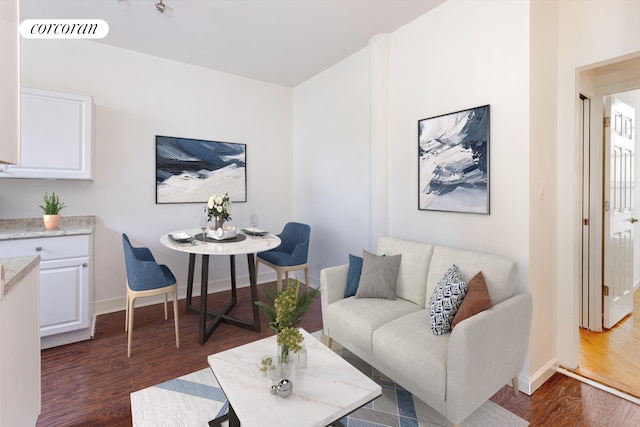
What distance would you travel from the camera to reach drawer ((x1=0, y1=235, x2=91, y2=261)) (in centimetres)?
240

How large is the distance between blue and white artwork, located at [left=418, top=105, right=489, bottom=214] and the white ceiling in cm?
105

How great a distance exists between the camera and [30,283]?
1.47 m

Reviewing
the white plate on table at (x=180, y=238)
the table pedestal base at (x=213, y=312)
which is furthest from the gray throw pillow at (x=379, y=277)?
the white plate on table at (x=180, y=238)

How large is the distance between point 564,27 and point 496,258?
175cm

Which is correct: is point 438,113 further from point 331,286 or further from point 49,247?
point 49,247

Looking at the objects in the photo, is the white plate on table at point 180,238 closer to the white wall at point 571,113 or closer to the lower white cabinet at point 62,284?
the lower white cabinet at point 62,284

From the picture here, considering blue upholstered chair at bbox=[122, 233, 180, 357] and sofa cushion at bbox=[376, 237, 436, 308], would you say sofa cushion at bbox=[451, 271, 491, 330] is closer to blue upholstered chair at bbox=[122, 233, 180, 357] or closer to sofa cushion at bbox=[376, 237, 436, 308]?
sofa cushion at bbox=[376, 237, 436, 308]

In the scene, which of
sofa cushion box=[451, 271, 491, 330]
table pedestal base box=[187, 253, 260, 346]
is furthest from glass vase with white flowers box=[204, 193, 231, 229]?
sofa cushion box=[451, 271, 491, 330]

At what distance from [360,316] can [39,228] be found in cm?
308

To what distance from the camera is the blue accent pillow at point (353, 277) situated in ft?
8.11

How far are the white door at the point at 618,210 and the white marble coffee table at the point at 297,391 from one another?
2.87 metres

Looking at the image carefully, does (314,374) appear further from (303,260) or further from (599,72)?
(599,72)

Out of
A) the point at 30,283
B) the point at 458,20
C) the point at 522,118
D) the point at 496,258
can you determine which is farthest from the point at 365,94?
the point at 30,283

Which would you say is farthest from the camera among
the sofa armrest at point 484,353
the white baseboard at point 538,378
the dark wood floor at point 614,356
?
the dark wood floor at point 614,356
